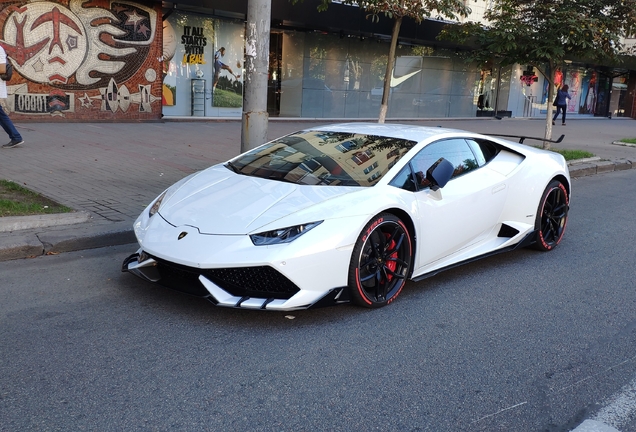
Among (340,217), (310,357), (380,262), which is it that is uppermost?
(340,217)

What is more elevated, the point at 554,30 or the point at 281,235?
the point at 554,30

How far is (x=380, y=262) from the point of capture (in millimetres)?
4688

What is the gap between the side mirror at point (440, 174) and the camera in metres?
5.12

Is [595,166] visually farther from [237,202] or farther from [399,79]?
[399,79]

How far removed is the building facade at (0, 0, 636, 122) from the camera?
606 inches

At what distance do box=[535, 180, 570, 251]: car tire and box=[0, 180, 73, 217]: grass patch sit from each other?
15.9 feet

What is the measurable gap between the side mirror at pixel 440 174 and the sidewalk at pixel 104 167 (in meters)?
3.03

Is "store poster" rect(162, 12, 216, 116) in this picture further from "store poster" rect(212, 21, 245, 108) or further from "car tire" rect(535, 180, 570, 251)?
"car tire" rect(535, 180, 570, 251)

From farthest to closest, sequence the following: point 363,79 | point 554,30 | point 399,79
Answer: point 399,79 < point 363,79 < point 554,30

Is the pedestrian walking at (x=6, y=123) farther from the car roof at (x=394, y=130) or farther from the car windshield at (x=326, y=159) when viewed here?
the car roof at (x=394, y=130)

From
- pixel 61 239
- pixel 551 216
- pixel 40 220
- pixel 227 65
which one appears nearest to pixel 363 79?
pixel 227 65

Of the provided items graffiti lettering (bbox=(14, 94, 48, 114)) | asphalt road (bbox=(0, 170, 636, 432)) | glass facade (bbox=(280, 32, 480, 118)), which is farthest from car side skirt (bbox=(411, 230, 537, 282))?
glass facade (bbox=(280, 32, 480, 118))

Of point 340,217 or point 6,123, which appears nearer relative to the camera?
point 340,217

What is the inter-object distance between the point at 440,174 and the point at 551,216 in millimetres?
2115
